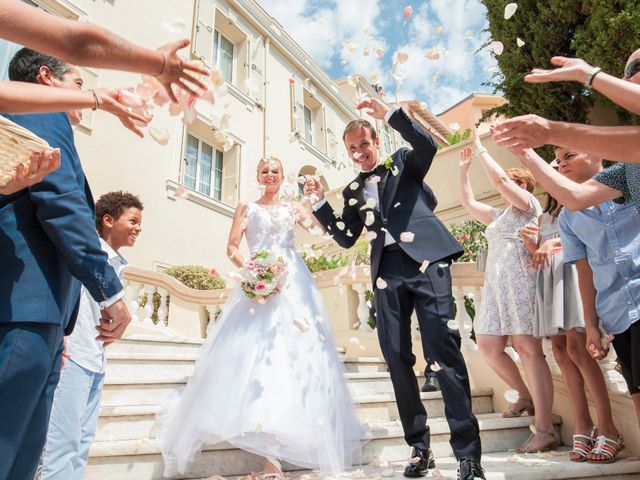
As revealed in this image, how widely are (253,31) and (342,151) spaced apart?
5.45 m

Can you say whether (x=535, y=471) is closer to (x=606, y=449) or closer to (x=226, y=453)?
(x=606, y=449)

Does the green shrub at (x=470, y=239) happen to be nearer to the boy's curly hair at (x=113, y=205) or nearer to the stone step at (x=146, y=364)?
the stone step at (x=146, y=364)

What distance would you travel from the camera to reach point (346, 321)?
591 centimetres

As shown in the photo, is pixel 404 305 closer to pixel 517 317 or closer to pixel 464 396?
pixel 464 396

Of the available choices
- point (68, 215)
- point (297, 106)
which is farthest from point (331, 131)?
point (68, 215)

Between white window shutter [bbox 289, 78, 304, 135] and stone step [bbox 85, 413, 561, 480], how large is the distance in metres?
11.1

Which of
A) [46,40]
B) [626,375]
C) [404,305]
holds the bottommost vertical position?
[626,375]

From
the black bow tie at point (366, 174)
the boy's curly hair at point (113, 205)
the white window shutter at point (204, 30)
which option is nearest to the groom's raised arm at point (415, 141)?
the black bow tie at point (366, 174)

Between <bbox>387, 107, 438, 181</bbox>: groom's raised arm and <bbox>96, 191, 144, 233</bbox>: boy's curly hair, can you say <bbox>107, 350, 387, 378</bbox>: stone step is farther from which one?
<bbox>387, 107, 438, 181</bbox>: groom's raised arm

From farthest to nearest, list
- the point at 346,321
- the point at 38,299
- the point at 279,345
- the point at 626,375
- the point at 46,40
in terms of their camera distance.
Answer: the point at 346,321 < the point at 279,345 < the point at 626,375 < the point at 38,299 < the point at 46,40

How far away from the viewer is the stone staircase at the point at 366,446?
8.54 feet

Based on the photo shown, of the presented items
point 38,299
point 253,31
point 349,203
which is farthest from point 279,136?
point 38,299

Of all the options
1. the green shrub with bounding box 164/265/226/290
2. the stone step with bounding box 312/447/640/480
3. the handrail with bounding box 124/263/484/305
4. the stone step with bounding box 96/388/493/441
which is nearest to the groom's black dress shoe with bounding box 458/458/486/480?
the stone step with bounding box 312/447/640/480

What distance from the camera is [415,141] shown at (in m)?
2.88
